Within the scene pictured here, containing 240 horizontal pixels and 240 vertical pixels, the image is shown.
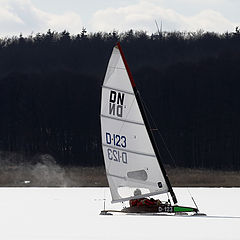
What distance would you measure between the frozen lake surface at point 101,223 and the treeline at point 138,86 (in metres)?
37.6

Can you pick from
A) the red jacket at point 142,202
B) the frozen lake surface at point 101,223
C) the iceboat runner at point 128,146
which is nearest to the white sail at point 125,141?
the iceboat runner at point 128,146

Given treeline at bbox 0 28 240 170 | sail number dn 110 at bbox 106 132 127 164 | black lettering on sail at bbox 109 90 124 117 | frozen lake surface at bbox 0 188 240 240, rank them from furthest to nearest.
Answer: treeline at bbox 0 28 240 170 → sail number dn 110 at bbox 106 132 127 164 → black lettering on sail at bbox 109 90 124 117 → frozen lake surface at bbox 0 188 240 240

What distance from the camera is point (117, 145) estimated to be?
67.1 feet

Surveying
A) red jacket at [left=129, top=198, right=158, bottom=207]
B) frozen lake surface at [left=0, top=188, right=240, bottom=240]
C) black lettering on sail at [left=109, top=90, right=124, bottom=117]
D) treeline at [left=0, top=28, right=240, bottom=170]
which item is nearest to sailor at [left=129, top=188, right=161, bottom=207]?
red jacket at [left=129, top=198, right=158, bottom=207]

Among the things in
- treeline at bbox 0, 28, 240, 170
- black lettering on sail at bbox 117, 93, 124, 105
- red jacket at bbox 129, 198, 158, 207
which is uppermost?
treeline at bbox 0, 28, 240, 170

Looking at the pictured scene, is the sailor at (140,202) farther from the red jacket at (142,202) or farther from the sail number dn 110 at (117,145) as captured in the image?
the sail number dn 110 at (117,145)

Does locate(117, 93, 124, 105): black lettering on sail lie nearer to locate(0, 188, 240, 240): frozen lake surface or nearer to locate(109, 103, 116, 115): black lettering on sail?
locate(109, 103, 116, 115): black lettering on sail

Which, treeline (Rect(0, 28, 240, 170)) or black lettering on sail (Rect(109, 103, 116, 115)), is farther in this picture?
treeline (Rect(0, 28, 240, 170))

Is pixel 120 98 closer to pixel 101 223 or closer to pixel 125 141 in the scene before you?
pixel 125 141

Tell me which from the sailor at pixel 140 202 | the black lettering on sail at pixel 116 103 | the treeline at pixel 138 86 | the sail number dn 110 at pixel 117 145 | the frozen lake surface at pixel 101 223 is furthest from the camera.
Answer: the treeline at pixel 138 86

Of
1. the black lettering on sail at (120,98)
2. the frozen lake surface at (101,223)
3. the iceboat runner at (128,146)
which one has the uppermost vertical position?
the black lettering on sail at (120,98)

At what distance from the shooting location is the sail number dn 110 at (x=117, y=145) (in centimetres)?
2036

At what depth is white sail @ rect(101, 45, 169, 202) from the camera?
2002 centimetres

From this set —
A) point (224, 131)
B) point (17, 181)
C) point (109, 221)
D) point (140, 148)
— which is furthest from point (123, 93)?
point (224, 131)
